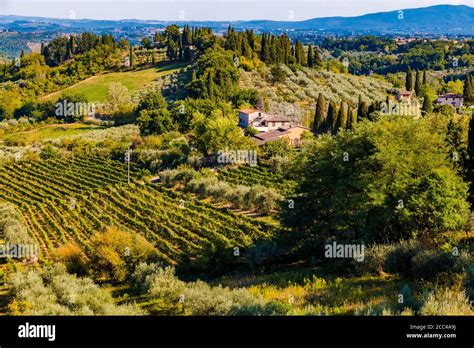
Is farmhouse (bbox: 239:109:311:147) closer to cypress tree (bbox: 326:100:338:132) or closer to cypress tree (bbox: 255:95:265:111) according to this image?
cypress tree (bbox: 326:100:338:132)

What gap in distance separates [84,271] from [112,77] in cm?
8930

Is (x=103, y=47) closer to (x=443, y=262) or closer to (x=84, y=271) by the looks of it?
(x=84, y=271)

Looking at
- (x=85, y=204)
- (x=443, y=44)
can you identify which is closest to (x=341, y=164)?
(x=85, y=204)

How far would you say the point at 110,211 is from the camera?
39531 mm

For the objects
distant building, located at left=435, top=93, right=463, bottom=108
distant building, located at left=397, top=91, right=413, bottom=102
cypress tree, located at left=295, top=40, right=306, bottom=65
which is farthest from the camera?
cypress tree, located at left=295, top=40, right=306, bottom=65

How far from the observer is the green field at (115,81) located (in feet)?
322

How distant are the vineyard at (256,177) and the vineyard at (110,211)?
231 inches

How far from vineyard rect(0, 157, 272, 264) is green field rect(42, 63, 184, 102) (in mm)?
45233

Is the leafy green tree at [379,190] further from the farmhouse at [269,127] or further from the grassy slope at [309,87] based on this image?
the grassy slope at [309,87]

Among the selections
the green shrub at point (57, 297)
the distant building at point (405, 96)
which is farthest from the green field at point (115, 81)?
the green shrub at point (57, 297)

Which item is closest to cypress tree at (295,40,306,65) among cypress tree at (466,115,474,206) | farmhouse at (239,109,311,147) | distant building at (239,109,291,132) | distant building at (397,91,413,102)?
distant building at (397,91,413,102)

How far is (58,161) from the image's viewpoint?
190ft

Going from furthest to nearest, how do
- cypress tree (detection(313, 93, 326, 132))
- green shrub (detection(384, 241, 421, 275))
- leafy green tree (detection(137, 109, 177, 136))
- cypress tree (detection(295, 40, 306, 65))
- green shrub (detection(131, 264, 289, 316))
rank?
cypress tree (detection(295, 40, 306, 65))
cypress tree (detection(313, 93, 326, 132))
leafy green tree (detection(137, 109, 177, 136))
green shrub (detection(384, 241, 421, 275))
green shrub (detection(131, 264, 289, 316))

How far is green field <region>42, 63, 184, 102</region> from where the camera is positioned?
322 ft
